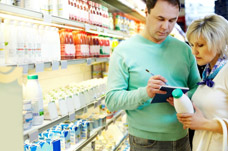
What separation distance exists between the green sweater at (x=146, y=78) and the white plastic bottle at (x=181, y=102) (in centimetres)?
23

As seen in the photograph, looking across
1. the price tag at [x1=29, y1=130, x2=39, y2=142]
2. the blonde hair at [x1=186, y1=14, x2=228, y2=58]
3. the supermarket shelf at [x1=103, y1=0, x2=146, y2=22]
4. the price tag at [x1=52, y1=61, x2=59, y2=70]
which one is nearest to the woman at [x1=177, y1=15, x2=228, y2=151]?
the blonde hair at [x1=186, y1=14, x2=228, y2=58]

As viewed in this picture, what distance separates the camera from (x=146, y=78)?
5.59 feet

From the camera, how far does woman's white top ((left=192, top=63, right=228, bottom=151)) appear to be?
1.44m

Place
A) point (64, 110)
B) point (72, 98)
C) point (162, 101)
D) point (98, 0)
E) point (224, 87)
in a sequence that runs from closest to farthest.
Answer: point (224, 87)
point (162, 101)
point (64, 110)
point (72, 98)
point (98, 0)

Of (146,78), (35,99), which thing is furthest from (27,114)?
(146,78)

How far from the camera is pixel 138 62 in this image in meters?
1.73

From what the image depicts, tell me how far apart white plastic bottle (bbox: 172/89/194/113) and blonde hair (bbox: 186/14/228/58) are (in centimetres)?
34

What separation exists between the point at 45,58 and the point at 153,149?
1.12m

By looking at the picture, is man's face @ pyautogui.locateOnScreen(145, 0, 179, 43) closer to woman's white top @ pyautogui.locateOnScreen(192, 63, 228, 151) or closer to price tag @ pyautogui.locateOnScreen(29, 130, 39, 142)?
woman's white top @ pyautogui.locateOnScreen(192, 63, 228, 151)

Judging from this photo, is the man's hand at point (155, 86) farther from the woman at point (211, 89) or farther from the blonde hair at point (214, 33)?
the blonde hair at point (214, 33)

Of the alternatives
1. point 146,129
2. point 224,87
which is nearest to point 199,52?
point 224,87

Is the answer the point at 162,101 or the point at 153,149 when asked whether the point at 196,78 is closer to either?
the point at 162,101

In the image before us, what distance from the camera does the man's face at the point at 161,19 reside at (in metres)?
1.70

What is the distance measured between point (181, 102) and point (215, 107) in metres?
0.19
